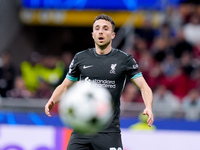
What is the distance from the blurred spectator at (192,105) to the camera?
9.38 metres

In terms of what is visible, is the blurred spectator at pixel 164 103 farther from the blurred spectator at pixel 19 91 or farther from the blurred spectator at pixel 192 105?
the blurred spectator at pixel 19 91

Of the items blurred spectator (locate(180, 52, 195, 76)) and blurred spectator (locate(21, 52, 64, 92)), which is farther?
blurred spectator (locate(21, 52, 64, 92))

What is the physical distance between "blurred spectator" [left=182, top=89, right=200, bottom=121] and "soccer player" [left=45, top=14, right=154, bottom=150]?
4.21m

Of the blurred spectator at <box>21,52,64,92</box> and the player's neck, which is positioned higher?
Result: the blurred spectator at <box>21,52,64,92</box>

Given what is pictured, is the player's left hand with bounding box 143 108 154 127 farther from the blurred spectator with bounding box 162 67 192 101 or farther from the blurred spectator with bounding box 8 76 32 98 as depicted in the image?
the blurred spectator with bounding box 8 76 32 98

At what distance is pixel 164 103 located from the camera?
9.95 m

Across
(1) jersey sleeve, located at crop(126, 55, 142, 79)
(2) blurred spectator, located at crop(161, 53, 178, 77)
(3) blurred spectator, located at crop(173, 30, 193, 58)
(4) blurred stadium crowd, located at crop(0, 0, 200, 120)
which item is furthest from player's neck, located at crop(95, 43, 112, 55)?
(3) blurred spectator, located at crop(173, 30, 193, 58)

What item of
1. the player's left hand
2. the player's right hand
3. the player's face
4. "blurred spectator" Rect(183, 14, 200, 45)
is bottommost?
the player's left hand

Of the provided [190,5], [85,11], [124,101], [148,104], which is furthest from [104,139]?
[85,11]

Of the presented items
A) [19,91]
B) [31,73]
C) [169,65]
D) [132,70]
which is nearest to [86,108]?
[132,70]

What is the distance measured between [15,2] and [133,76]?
391 inches

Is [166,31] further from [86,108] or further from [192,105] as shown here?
[86,108]

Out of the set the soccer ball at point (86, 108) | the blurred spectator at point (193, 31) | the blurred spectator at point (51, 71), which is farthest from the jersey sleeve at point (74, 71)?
the blurred spectator at point (193, 31)

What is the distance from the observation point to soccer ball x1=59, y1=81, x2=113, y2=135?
15.4ft
